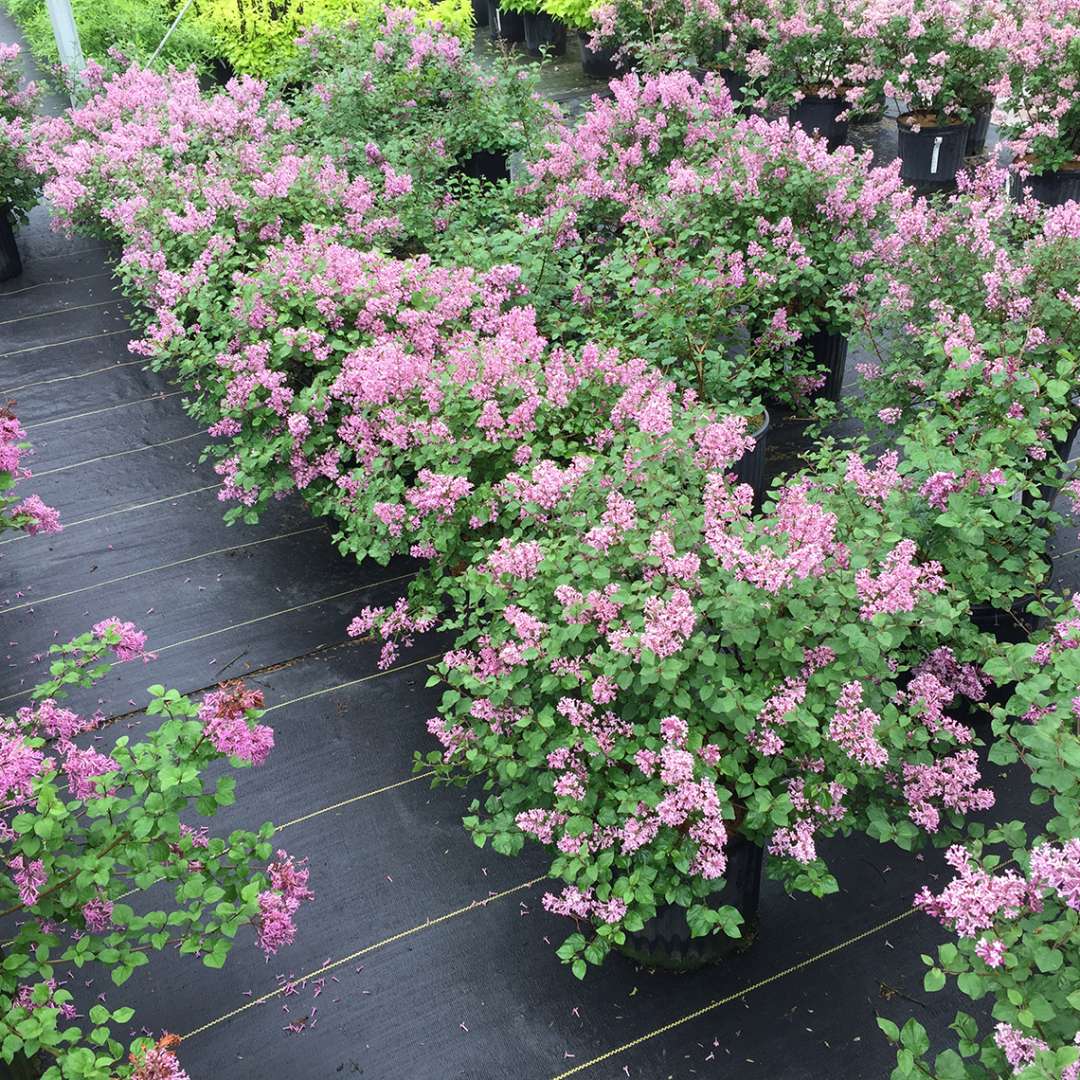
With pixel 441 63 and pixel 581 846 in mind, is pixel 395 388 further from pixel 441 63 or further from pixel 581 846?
pixel 441 63

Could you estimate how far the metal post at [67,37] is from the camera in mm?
7145

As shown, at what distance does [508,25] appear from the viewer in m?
11.9

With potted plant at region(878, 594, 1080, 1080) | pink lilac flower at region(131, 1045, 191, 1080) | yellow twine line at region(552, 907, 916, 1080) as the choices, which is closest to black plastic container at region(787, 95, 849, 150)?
yellow twine line at region(552, 907, 916, 1080)

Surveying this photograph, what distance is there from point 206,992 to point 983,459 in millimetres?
2128

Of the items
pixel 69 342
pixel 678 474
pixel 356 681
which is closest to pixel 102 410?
pixel 69 342

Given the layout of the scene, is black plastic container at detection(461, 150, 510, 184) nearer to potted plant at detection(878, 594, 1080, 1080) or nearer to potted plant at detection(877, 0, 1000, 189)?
potted plant at detection(877, 0, 1000, 189)

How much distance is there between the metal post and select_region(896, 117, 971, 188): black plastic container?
5438 mm

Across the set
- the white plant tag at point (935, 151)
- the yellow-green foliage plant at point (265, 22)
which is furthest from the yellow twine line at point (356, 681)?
the yellow-green foliage plant at point (265, 22)

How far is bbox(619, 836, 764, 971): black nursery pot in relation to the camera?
221 centimetres

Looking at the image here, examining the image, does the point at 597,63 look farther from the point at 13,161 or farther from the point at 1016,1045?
the point at 1016,1045

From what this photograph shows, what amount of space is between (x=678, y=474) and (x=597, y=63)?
27.2 ft

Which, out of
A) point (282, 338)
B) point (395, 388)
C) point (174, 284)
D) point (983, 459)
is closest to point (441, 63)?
point (174, 284)

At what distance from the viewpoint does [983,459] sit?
2.40 m

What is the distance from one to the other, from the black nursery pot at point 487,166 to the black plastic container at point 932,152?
2429 millimetres
